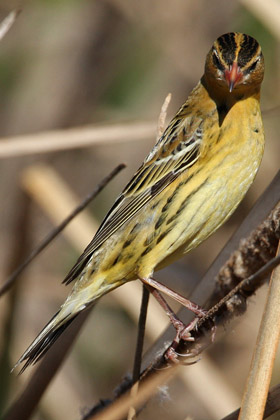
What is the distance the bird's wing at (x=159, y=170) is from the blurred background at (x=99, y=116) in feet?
3.46

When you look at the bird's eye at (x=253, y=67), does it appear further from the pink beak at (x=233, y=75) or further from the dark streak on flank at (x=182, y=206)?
the dark streak on flank at (x=182, y=206)

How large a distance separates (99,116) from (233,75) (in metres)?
3.42

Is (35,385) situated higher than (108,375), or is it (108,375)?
(35,385)

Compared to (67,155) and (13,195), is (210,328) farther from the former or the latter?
(67,155)

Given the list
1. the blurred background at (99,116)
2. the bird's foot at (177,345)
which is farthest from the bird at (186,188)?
the blurred background at (99,116)

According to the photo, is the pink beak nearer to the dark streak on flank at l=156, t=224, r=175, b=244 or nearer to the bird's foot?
the dark streak on flank at l=156, t=224, r=175, b=244

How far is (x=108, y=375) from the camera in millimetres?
5738

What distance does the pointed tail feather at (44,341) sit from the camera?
345 centimetres

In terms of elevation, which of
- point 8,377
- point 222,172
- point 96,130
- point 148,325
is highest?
point 96,130

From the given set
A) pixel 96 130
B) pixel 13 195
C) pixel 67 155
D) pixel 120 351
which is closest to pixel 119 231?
pixel 96 130

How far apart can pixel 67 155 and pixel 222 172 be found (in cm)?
359

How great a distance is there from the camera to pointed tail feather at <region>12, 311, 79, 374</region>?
11.3ft

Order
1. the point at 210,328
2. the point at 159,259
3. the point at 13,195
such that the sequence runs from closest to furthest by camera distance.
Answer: the point at 210,328 → the point at 159,259 → the point at 13,195

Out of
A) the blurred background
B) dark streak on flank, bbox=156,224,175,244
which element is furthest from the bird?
the blurred background
